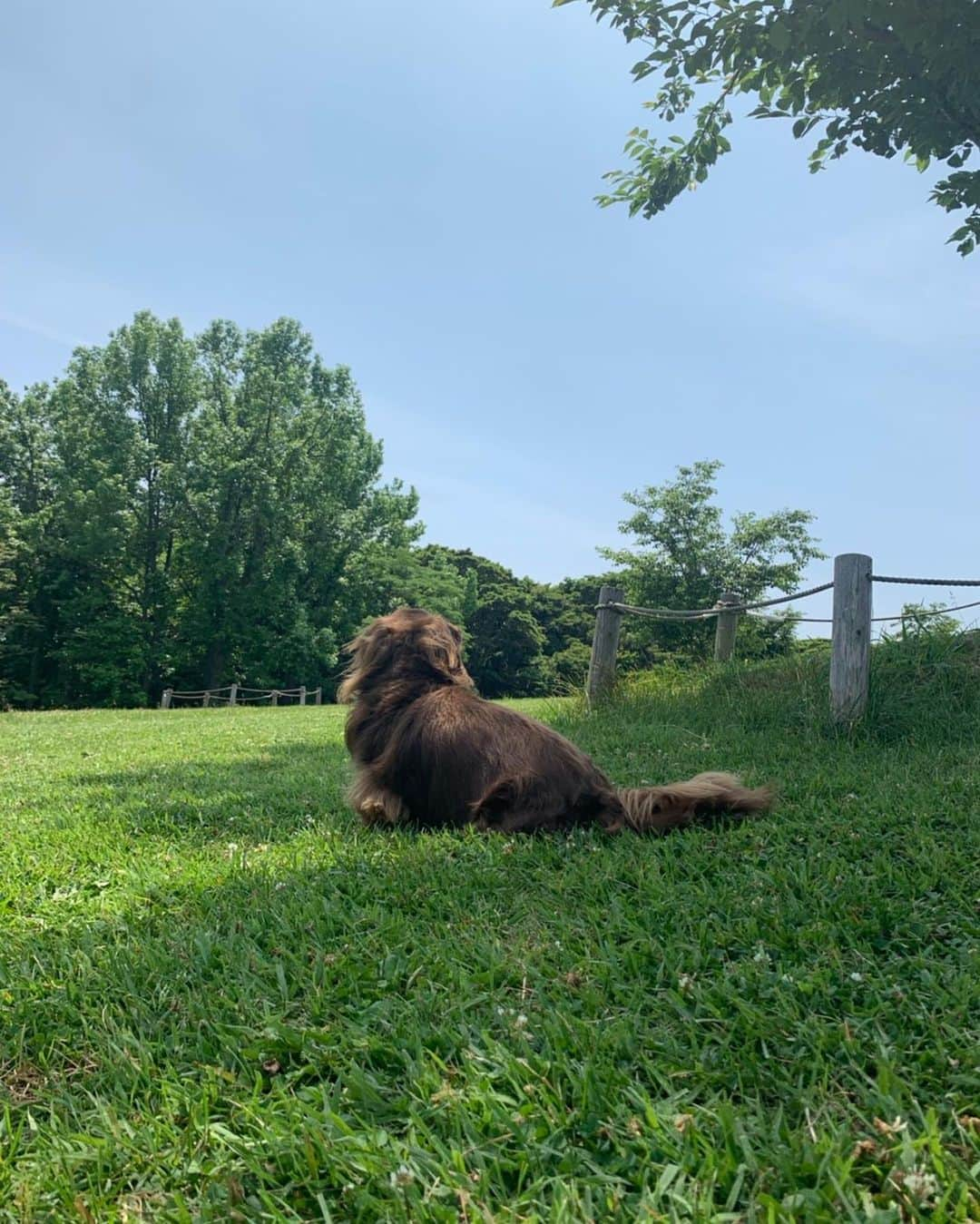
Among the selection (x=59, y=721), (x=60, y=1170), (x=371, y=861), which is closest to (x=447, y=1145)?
(x=60, y=1170)

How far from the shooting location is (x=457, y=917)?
2613 mm

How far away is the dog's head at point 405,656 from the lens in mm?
4477

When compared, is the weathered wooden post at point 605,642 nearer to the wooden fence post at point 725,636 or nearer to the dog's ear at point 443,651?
the wooden fence post at point 725,636

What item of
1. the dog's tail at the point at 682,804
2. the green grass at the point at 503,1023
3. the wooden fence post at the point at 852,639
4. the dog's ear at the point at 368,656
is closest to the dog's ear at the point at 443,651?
the dog's ear at the point at 368,656

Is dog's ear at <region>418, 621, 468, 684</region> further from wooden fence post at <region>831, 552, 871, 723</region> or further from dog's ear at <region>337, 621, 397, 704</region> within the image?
wooden fence post at <region>831, 552, 871, 723</region>

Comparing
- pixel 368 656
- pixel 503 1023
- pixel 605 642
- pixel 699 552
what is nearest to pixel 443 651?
pixel 368 656

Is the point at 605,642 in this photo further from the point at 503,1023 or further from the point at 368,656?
the point at 503,1023

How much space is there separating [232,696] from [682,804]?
25.2 metres

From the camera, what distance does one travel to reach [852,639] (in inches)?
231

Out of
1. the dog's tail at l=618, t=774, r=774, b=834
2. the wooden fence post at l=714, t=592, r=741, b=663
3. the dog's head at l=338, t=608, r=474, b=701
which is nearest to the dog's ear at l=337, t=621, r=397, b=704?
the dog's head at l=338, t=608, r=474, b=701

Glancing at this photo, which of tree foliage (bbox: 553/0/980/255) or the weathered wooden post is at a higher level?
tree foliage (bbox: 553/0/980/255)

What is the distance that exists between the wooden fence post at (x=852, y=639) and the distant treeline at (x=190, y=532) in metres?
27.8

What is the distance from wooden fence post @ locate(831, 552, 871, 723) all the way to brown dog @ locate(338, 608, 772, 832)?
2251mm

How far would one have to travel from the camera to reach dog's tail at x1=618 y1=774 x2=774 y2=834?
3564 millimetres
